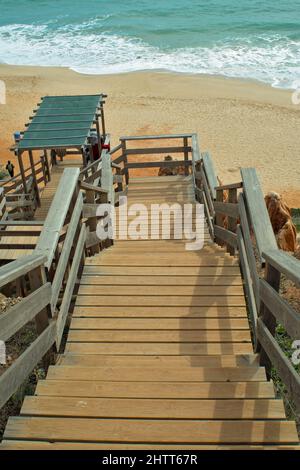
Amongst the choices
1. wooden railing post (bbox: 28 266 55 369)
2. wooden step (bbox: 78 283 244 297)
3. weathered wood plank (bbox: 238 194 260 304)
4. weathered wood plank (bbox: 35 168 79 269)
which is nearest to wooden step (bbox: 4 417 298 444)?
wooden railing post (bbox: 28 266 55 369)

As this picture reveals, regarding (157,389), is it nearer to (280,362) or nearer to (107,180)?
(280,362)

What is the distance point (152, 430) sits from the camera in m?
2.92

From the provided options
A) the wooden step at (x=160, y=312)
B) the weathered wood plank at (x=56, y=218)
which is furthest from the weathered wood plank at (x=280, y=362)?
the weathered wood plank at (x=56, y=218)

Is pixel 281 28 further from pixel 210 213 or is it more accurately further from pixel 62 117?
pixel 210 213

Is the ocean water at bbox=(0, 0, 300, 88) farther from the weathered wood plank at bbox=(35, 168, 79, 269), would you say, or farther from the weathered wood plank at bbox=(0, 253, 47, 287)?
the weathered wood plank at bbox=(0, 253, 47, 287)

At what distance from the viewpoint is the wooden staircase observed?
288 cm

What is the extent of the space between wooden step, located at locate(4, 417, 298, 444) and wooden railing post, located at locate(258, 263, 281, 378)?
2.39 ft

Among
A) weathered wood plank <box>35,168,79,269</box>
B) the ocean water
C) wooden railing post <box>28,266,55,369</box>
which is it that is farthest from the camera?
the ocean water

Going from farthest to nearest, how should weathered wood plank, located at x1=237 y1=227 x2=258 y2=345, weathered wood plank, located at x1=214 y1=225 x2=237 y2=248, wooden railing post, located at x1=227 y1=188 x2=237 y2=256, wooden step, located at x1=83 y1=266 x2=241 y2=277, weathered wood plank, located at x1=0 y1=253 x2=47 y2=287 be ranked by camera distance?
wooden railing post, located at x1=227 y1=188 x2=237 y2=256 < weathered wood plank, located at x1=214 y1=225 x2=237 y2=248 < wooden step, located at x1=83 y1=266 x2=241 y2=277 < weathered wood plank, located at x1=237 y1=227 x2=258 y2=345 < weathered wood plank, located at x1=0 y1=253 x2=47 y2=287

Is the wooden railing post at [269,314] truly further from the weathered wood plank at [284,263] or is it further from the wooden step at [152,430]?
the wooden step at [152,430]

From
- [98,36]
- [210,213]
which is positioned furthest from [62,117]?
[98,36]

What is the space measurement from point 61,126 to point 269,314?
922 centimetres

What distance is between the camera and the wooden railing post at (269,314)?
10.8 ft

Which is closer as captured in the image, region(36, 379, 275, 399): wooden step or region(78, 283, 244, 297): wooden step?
region(36, 379, 275, 399): wooden step
